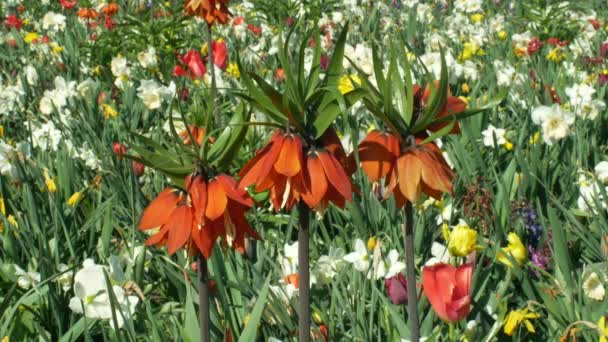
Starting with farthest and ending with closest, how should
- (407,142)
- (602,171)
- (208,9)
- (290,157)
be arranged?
1. (208,9)
2. (602,171)
3. (407,142)
4. (290,157)

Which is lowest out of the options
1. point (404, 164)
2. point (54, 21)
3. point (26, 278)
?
point (26, 278)

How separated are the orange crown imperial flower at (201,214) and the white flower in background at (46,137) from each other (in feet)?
6.70

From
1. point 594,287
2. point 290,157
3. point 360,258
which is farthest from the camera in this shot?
point 360,258

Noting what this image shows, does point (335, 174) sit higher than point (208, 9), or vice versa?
point (208, 9)

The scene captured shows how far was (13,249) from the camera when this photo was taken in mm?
2295

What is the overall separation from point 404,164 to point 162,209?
349 mm

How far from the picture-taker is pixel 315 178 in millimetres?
1117

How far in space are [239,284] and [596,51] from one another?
3.47 meters

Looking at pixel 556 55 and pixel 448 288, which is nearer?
pixel 448 288

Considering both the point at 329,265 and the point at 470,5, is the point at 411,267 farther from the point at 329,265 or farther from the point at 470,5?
the point at 470,5

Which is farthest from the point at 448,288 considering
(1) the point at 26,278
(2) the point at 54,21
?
(2) the point at 54,21

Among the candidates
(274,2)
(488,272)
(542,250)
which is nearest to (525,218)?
(542,250)

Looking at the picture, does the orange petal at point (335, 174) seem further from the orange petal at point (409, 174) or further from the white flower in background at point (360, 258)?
the white flower in background at point (360, 258)

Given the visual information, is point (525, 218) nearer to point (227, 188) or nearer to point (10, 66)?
point (227, 188)
